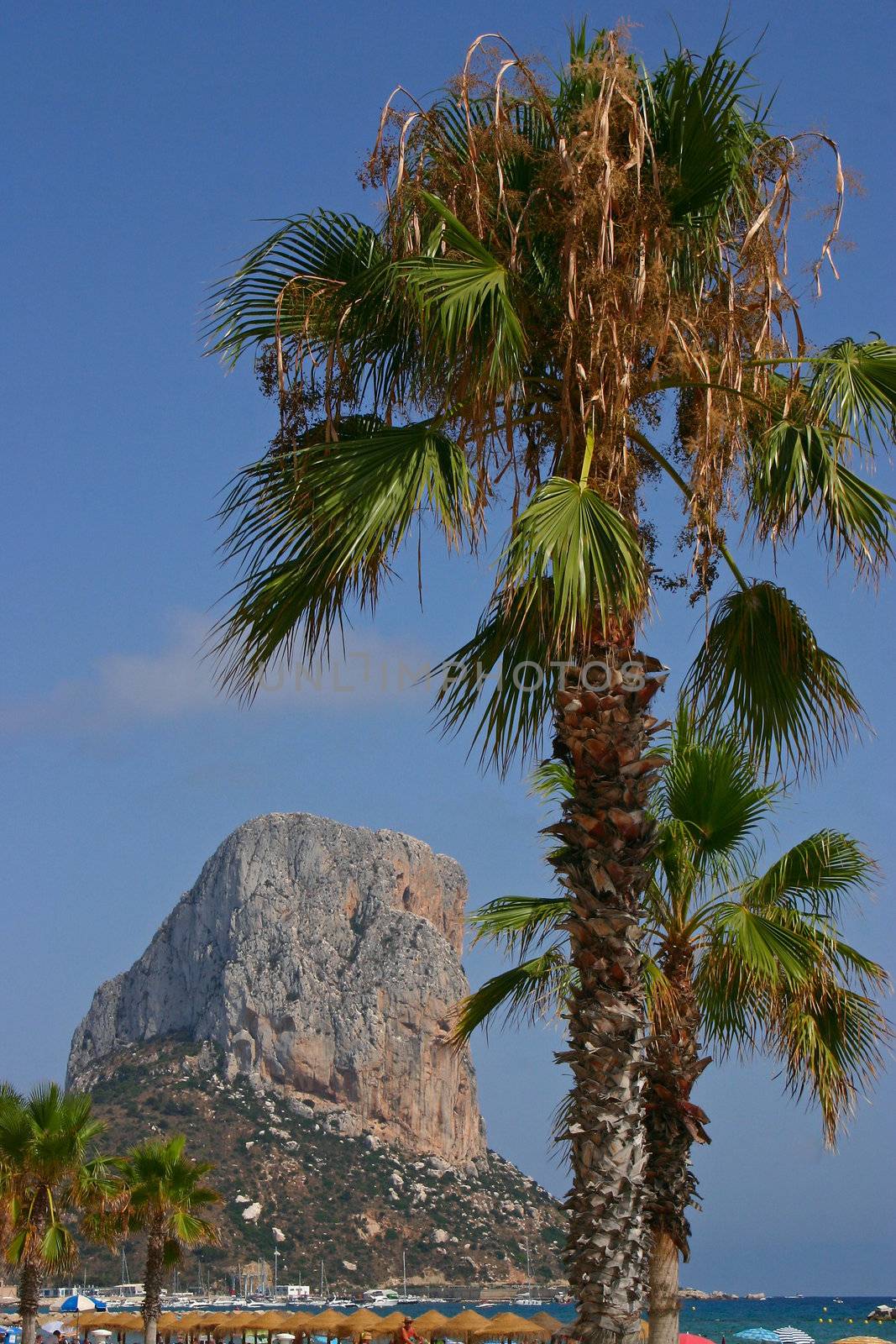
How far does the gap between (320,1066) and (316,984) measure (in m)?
6.40

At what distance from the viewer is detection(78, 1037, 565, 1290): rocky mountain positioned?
99.6 metres

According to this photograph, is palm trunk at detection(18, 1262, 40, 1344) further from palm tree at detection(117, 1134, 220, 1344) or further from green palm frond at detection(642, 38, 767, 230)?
green palm frond at detection(642, 38, 767, 230)

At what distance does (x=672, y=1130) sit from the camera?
9102mm

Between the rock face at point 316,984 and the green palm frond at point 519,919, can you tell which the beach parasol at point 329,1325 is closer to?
the green palm frond at point 519,919

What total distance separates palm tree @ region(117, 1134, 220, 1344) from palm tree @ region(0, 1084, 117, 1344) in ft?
11.0

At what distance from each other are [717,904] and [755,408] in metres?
3.65

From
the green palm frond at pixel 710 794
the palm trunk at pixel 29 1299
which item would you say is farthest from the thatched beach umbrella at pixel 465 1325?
the green palm frond at pixel 710 794

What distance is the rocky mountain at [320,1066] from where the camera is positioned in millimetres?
103500

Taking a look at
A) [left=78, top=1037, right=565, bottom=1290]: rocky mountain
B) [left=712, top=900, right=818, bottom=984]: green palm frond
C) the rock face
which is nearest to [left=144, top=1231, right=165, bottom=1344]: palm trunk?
[left=712, top=900, right=818, bottom=984]: green palm frond

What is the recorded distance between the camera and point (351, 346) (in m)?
6.29

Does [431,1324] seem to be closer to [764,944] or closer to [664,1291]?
[664,1291]

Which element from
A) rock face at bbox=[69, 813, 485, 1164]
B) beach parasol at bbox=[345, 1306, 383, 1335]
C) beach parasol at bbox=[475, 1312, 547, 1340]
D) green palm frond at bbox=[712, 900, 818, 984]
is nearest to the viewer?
green palm frond at bbox=[712, 900, 818, 984]

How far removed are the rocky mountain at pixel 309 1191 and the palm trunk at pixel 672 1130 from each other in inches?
3614

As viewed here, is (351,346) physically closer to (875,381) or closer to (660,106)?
(660,106)
